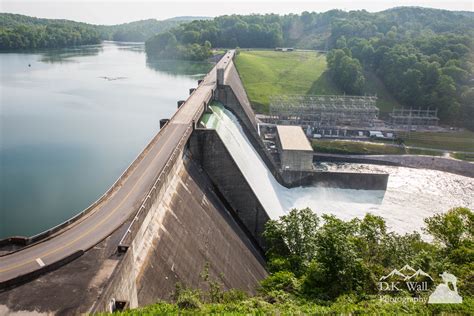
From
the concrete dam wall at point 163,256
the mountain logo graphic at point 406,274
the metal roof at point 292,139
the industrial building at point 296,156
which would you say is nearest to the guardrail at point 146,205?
the concrete dam wall at point 163,256

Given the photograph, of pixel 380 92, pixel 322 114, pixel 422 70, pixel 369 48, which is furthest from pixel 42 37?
pixel 422 70

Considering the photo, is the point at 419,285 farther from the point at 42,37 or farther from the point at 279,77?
the point at 42,37

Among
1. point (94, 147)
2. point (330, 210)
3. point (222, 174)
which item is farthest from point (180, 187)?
point (94, 147)

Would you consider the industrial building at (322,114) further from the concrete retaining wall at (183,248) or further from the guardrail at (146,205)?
the concrete retaining wall at (183,248)

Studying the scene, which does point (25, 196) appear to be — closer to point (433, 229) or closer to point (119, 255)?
point (119, 255)

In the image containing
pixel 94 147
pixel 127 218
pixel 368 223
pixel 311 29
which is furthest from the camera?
pixel 311 29

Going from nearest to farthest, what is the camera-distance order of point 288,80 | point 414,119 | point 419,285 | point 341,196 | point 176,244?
1. point 419,285
2. point 176,244
3. point 341,196
4. point 414,119
5. point 288,80
